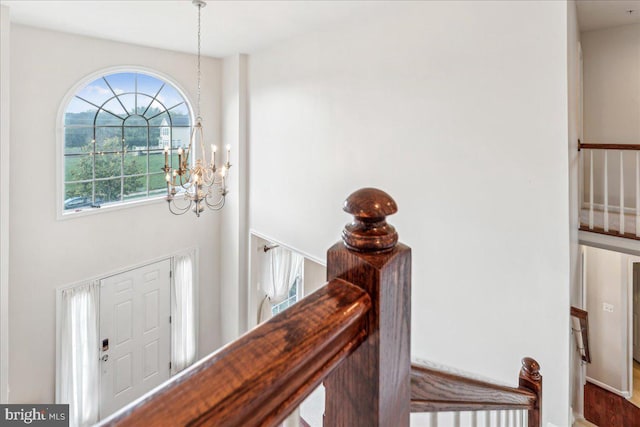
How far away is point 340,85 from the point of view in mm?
3795

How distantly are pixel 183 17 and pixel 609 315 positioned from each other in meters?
6.58

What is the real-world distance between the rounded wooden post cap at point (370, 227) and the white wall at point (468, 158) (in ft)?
7.38

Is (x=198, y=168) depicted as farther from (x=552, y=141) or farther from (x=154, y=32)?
(x=552, y=141)

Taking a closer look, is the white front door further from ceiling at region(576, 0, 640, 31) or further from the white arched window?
ceiling at region(576, 0, 640, 31)

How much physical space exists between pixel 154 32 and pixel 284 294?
4138 mm

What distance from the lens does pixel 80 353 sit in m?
4.51

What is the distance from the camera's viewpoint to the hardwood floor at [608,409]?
183 inches

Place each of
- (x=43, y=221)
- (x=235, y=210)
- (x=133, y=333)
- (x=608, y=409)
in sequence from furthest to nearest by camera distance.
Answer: (x=235, y=210) → (x=133, y=333) → (x=608, y=409) → (x=43, y=221)

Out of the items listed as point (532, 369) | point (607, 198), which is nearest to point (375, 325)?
point (532, 369)

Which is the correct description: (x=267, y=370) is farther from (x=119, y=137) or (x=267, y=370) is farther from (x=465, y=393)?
(x=119, y=137)

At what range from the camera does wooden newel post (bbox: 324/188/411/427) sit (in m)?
0.52

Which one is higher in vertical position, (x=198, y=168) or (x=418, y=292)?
(x=198, y=168)

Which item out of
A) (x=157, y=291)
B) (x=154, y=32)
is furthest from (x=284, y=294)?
(x=154, y=32)

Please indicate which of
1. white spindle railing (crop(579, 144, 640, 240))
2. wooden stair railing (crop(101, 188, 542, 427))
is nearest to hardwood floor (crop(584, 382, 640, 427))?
white spindle railing (crop(579, 144, 640, 240))
